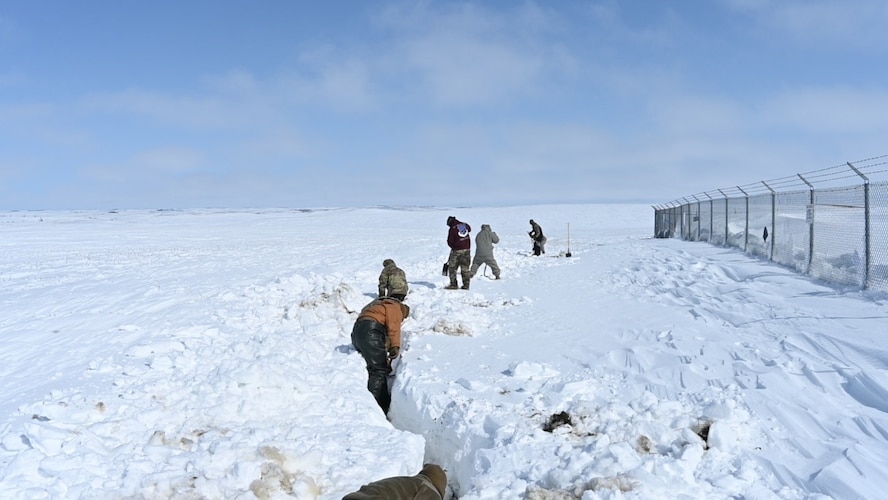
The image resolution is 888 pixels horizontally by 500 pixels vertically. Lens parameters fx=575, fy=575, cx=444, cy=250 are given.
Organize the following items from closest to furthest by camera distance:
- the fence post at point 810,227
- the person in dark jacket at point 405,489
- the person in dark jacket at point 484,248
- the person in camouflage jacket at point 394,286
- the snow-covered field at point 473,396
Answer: the person in dark jacket at point 405,489, the snow-covered field at point 473,396, the person in camouflage jacket at point 394,286, the fence post at point 810,227, the person in dark jacket at point 484,248

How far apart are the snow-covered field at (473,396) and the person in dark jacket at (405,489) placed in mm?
284

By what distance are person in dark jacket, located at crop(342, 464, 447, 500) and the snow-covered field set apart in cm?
28

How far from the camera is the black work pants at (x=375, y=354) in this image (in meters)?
6.91

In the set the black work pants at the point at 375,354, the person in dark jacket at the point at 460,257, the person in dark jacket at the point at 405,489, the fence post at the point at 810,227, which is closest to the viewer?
the person in dark jacket at the point at 405,489

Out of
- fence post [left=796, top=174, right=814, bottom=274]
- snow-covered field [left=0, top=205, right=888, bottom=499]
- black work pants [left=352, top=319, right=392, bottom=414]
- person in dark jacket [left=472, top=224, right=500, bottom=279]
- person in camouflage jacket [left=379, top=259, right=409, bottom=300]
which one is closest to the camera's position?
snow-covered field [left=0, top=205, right=888, bottom=499]

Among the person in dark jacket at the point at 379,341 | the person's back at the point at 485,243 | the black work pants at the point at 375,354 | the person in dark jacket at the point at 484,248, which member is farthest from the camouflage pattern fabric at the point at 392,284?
the person's back at the point at 485,243

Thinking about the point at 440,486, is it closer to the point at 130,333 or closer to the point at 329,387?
the point at 329,387

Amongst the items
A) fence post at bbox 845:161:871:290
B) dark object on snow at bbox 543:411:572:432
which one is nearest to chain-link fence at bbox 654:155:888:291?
fence post at bbox 845:161:871:290

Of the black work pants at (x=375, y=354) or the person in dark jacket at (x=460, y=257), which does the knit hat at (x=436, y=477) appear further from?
the person in dark jacket at (x=460, y=257)

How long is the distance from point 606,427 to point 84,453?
4051 millimetres

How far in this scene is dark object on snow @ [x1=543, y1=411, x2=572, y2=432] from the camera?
489 cm

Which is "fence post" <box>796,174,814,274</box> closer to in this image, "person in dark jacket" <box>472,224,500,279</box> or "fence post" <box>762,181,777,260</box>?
"fence post" <box>762,181,777,260</box>

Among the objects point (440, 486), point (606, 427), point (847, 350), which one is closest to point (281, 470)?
point (440, 486)

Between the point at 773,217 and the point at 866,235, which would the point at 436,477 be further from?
the point at 773,217
